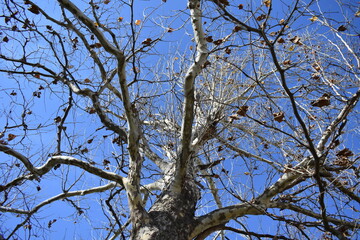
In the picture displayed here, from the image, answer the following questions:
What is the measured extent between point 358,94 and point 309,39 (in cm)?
282

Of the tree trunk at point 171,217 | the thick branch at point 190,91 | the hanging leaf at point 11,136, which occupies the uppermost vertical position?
the hanging leaf at point 11,136

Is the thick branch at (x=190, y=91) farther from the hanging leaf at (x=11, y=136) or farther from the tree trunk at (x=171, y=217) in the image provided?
the hanging leaf at (x=11, y=136)

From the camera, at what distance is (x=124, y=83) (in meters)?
2.77

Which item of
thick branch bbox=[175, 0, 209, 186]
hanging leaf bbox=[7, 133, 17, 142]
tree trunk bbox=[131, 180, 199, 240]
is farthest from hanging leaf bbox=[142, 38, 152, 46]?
hanging leaf bbox=[7, 133, 17, 142]

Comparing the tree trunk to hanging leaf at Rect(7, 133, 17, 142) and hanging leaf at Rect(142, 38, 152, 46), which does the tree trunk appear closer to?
hanging leaf at Rect(142, 38, 152, 46)

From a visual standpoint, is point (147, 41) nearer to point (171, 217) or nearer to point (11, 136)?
point (171, 217)

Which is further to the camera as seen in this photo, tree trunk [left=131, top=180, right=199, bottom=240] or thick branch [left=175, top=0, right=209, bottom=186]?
thick branch [left=175, top=0, right=209, bottom=186]

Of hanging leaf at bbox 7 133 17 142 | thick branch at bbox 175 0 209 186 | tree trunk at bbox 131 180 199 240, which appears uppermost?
hanging leaf at bbox 7 133 17 142

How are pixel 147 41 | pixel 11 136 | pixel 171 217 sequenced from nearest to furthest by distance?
pixel 171 217
pixel 147 41
pixel 11 136

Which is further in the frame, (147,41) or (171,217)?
(147,41)

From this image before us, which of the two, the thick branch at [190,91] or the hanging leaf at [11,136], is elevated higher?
the hanging leaf at [11,136]

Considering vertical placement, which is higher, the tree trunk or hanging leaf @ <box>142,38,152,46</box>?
hanging leaf @ <box>142,38,152,46</box>

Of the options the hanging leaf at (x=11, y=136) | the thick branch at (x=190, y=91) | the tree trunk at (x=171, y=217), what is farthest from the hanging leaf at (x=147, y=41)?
the hanging leaf at (x=11, y=136)

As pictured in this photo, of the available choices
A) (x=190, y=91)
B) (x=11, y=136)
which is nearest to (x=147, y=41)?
(x=190, y=91)
